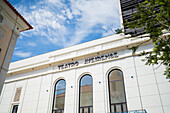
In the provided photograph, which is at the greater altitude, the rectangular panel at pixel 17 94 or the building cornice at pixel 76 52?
the building cornice at pixel 76 52

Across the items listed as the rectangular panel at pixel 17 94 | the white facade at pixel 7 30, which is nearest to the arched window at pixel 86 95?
the white facade at pixel 7 30

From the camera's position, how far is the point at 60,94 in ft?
59.6

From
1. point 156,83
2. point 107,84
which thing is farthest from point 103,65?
point 156,83

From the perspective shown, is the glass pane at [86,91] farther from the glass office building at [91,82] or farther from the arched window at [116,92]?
the arched window at [116,92]

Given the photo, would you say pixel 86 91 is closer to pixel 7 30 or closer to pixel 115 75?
pixel 115 75

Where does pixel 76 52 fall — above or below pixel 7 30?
above

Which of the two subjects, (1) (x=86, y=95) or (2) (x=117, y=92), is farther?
(1) (x=86, y=95)

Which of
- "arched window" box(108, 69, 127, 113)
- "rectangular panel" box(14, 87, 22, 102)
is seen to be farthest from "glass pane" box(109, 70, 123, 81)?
"rectangular panel" box(14, 87, 22, 102)

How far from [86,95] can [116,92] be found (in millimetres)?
3441

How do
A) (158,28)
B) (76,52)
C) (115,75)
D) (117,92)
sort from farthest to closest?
(76,52) → (115,75) → (117,92) → (158,28)

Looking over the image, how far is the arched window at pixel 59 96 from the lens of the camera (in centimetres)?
1736

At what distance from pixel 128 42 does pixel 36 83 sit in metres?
13.3

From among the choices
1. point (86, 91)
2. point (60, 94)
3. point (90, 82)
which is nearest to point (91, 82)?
point (90, 82)

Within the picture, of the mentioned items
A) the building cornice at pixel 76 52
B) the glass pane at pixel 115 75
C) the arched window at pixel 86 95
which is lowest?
the arched window at pixel 86 95
